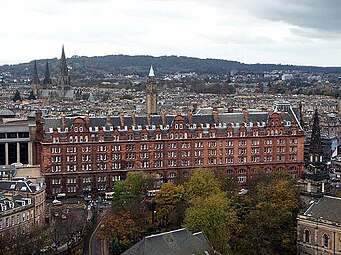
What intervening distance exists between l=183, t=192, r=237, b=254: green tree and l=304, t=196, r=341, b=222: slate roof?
30.2 ft

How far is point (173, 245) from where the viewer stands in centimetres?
6306

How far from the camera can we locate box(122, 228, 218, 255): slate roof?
6131 centimetres

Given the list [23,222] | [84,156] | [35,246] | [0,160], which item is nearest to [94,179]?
[84,156]

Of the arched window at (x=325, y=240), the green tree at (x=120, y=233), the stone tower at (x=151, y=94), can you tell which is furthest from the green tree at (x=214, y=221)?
the stone tower at (x=151, y=94)

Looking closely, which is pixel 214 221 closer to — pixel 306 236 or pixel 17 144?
pixel 306 236

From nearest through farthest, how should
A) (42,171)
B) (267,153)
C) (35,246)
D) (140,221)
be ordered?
(35,246) < (140,221) < (42,171) < (267,153)

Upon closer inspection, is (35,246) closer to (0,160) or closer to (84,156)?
(84,156)

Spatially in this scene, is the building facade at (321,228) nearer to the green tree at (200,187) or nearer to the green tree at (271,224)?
the green tree at (271,224)

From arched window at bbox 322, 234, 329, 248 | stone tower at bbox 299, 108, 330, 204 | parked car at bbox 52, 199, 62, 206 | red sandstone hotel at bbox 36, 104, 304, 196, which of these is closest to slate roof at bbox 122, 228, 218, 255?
arched window at bbox 322, 234, 329, 248

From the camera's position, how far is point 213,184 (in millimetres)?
87062

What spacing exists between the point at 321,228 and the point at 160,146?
4796cm

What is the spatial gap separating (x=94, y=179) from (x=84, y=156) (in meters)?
4.41

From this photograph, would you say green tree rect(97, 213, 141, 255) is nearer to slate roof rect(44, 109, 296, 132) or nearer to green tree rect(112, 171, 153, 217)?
green tree rect(112, 171, 153, 217)

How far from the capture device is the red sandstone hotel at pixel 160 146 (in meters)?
113
